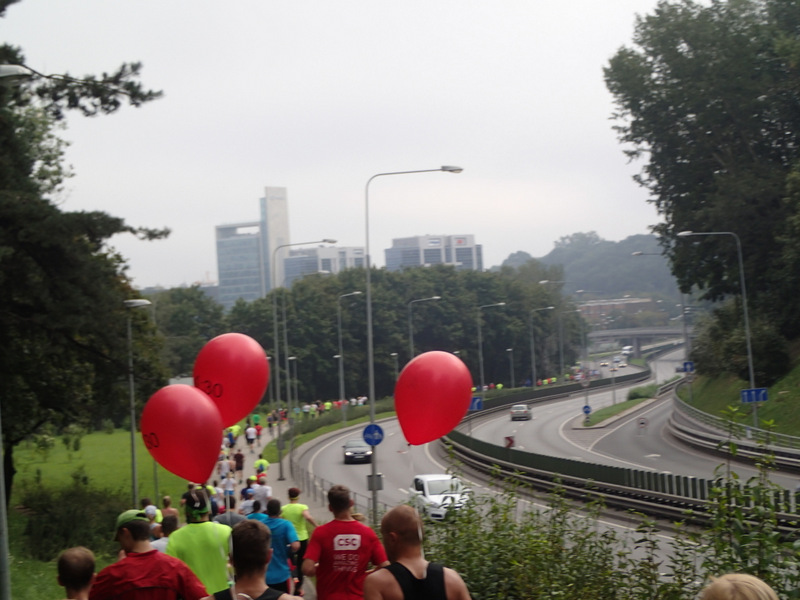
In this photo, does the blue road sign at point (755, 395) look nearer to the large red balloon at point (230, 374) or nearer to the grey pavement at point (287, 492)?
the grey pavement at point (287, 492)

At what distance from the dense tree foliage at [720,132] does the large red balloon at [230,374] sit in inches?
1666

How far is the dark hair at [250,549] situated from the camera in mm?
4816

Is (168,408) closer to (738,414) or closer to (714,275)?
(738,414)

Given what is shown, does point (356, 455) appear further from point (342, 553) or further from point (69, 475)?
point (342, 553)

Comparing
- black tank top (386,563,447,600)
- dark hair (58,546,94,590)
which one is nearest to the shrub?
dark hair (58,546,94,590)

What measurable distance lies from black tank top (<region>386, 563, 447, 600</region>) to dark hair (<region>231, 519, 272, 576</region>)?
0.64 meters

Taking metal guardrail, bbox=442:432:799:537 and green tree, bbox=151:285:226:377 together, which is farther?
green tree, bbox=151:285:226:377

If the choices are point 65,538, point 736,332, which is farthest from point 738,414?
point 736,332

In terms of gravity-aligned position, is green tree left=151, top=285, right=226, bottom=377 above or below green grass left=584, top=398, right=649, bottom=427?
above

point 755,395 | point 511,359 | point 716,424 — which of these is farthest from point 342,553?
point 511,359

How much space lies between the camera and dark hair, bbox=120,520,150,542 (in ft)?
19.0

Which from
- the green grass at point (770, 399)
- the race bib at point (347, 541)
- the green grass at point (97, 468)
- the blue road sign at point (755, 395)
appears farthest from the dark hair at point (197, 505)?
the blue road sign at point (755, 395)

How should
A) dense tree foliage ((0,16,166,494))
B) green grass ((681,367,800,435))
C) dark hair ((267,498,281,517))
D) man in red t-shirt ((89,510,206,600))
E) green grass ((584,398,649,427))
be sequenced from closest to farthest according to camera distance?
1. man in red t-shirt ((89,510,206,600))
2. dark hair ((267,498,281,517))
3. dense tree foliage ((0,16,166,494))
4. green grass ((681,367,800,435))
5. green grass ((584,398,649,427))

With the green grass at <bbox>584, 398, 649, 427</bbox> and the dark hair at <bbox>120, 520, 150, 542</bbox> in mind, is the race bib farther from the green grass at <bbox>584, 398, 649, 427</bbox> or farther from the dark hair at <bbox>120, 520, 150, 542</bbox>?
the green grass at <bbox>584, 398, 649, 427</bbox>
